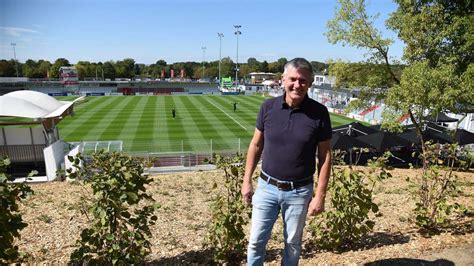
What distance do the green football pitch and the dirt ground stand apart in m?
14.4

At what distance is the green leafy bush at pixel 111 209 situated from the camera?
3396mm

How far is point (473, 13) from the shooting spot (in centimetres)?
1356

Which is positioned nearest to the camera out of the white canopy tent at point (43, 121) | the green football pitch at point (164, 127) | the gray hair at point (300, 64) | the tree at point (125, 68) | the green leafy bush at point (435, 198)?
the gray hair at point (300, 64)

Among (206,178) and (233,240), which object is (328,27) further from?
(233,240)

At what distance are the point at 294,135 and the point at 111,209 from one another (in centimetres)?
209

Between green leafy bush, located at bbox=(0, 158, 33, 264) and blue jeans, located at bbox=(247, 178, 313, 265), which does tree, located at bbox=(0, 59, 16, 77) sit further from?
blue jeans, located at bbox=(247, 178, 313, 265)

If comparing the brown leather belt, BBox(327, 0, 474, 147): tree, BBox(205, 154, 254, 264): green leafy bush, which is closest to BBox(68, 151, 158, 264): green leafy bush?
BBox(205, 154, 254, 264): green leafy bush

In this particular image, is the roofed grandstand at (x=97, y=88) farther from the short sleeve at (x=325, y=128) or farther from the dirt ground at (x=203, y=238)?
the short sleeve at (x=325, y=128)

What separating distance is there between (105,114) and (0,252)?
43859 mm

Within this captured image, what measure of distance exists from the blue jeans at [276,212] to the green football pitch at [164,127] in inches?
773

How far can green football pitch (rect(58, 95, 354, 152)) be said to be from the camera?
89.2ft

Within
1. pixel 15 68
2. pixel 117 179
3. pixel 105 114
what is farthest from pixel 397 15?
pixel 15 68

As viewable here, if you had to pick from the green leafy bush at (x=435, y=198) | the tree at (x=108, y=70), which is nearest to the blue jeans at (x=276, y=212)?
the green leafy bush at (x=435, y=198)

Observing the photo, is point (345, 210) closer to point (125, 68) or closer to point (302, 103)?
point (302, 103)
